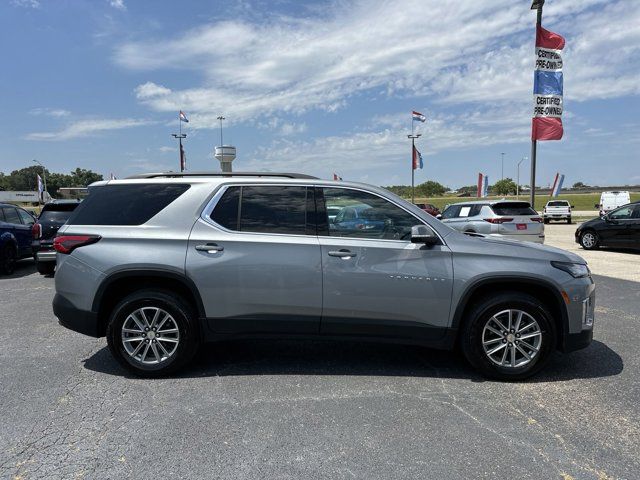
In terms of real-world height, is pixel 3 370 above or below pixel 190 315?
below

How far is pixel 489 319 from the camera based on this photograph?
4.21 metres

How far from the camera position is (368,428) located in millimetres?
3412

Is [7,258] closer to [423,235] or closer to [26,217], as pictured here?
[26,217]

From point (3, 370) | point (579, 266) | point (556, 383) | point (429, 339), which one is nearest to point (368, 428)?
point (429, 339)

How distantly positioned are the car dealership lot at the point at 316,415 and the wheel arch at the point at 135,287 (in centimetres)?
63

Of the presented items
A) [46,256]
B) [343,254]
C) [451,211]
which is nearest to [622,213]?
[451,211]

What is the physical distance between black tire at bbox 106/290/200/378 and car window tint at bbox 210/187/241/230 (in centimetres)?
81

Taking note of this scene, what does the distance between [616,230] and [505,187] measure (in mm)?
106299

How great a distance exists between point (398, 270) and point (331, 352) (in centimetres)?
143

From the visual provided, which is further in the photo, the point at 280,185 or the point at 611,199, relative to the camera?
the point at 611,199

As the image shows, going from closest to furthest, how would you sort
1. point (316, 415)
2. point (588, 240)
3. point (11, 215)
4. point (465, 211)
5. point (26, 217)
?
point (316, 415) → point (11, 215) → point (26, 217) → point (588, 240) → point (465, 211)

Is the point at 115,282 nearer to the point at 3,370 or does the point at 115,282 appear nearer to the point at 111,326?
the point at 111,326

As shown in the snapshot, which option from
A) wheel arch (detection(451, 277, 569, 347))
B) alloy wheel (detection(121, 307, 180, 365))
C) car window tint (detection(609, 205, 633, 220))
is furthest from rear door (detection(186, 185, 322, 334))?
car window tint (detection(609, 205, 633, 220))

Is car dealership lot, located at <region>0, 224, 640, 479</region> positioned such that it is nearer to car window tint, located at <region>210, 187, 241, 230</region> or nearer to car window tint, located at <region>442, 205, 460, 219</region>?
car window tint, located at <region>210, 187, 241, 230</region>
